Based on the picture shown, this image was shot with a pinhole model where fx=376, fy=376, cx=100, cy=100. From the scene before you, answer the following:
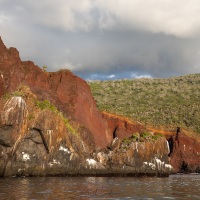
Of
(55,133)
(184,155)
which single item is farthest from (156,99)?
(55,133)

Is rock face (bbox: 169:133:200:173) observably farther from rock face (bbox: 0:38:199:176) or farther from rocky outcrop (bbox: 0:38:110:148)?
rocky outcrop (bbox: 0:38:110:148)

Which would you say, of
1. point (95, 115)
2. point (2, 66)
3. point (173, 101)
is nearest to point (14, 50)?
point (2, 66)

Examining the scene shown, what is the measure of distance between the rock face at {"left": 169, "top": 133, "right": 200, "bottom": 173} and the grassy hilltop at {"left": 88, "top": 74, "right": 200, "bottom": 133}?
43.8 feet

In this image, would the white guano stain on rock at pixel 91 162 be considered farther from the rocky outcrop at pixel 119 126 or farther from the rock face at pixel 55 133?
the rocky outcrop at pixel 119 126

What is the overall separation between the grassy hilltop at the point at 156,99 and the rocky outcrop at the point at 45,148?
43.8 m

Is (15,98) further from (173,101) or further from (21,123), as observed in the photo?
(173,101)

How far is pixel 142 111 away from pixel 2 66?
80.8 metres

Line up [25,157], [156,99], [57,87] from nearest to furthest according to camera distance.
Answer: [25,157], [57,87], [156,99]

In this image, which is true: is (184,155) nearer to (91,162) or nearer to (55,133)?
(91,162)

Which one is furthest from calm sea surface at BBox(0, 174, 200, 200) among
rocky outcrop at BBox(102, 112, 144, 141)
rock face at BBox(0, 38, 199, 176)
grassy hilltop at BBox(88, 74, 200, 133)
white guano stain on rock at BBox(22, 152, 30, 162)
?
grassy hilltop at BBox(88, 74, 200, 133)

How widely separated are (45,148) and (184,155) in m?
50.0

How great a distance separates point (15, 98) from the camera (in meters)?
41.3

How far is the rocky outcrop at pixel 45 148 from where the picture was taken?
40.3 metres

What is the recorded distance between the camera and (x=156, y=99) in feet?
468
